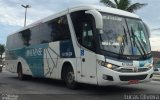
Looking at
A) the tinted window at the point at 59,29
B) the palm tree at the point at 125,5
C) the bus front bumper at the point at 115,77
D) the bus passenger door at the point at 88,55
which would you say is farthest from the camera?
the palm tree at the point at 125,5

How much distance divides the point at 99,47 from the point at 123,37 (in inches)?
41.5

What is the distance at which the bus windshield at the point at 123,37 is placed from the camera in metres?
13.5

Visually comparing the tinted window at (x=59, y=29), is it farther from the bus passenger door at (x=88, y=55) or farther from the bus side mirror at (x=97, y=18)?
the bus side mirror at (x=97, y=18)

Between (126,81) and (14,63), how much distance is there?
12.9 meters

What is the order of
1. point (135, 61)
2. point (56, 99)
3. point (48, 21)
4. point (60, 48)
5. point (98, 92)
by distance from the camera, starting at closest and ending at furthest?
point (56, 99) → point (135, 61) → point (98, 92) → point (60, 48) → point (48, 21)

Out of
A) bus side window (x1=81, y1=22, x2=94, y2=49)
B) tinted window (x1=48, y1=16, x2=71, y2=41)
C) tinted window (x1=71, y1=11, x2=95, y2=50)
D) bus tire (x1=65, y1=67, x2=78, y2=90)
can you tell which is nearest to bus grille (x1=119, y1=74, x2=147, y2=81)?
tinted window (x1=71, y1=11, x2=95, y2=50)

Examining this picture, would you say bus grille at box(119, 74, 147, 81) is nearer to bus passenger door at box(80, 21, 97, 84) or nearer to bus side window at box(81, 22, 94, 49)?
bus passenger door at box(80, 21, 97, 84)

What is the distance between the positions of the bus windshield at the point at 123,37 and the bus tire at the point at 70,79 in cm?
262

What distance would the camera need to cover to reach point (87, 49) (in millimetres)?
14039

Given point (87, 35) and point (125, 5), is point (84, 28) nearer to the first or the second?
point (87, 35)

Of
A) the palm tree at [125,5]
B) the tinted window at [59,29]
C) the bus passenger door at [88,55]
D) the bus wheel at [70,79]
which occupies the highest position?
the palm tree at [125,5]

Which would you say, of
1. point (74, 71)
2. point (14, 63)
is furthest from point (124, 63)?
point (14, 63)

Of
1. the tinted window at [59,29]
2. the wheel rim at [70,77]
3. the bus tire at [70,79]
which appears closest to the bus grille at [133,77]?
the bus tire at [70,79]

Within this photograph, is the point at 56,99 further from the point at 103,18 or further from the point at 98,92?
the point at 103,18
